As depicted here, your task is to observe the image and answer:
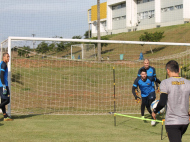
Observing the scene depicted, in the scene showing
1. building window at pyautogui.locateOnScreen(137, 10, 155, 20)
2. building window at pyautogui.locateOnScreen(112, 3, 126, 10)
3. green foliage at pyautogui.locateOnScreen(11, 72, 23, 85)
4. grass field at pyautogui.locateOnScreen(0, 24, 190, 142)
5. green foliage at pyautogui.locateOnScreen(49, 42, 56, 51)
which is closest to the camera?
grass field at pyautogui.locateOnScreen(0, 24, 190, 142)

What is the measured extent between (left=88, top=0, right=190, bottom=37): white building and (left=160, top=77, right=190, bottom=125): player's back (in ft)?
147

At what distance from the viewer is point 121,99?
49.3 ft

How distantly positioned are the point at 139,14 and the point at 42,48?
4631cm

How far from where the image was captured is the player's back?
4113mm

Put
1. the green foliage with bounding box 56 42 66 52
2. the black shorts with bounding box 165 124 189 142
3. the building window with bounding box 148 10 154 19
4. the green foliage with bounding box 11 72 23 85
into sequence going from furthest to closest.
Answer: the building window with bounding box 148 10 154 19, the green foliage with bounding box 56 42 66 52, the green foliage with bounding box 11 72 23 85, the black shorts with bounding box 165 124 189 142

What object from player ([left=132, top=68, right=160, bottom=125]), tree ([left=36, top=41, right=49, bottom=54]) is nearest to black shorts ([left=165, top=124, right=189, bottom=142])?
player ([left=132, top=68, right=160, bottom=125])

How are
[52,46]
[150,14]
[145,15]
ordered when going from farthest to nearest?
[145,15], [150,14], [52,46]

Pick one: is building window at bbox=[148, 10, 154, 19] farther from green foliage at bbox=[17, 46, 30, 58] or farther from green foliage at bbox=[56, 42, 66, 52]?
green foliage at bbox=[17, 46, 30, 58]

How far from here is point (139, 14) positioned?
55250 millimetres

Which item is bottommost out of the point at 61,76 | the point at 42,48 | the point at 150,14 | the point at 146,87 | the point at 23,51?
the point at 146,87

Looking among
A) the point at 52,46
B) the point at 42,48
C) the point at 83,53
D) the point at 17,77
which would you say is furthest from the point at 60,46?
the point at 83,53

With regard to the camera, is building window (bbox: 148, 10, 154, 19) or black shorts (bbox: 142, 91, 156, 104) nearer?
black shorts (bbox: 142, 91, 156, 104)

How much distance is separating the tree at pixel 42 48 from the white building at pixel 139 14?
122 ft

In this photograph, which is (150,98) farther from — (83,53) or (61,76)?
(83,53)
